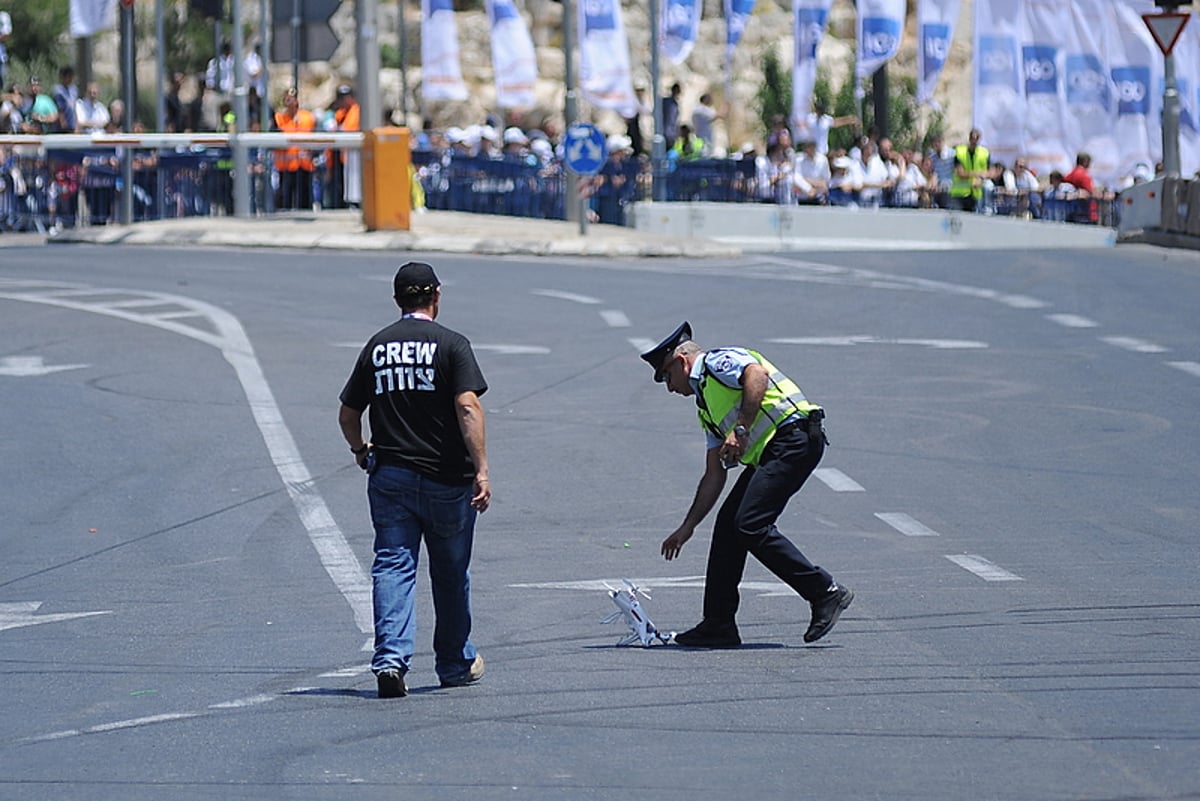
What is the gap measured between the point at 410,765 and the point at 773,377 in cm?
288

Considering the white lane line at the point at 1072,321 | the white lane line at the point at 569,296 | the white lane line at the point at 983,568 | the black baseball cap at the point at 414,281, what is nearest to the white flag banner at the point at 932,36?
the white lane line at the point at 569,296

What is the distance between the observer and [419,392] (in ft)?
27.1

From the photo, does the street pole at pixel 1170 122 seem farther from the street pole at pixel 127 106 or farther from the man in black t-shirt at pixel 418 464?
the man in black t-shirt at pixel 418 464

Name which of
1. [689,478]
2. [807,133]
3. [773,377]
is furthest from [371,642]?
[807,133]

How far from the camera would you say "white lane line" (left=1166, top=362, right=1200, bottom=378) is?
1845 centimetres

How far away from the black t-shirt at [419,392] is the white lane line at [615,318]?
12.9 metres

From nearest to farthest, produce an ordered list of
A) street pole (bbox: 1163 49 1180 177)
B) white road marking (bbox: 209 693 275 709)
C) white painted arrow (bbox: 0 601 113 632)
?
white road marking (bbox: 209 693 275 709) → white painted arrow (bbox: 0 601 113 632) → street pole (bbox: 1163 49 1180 177)

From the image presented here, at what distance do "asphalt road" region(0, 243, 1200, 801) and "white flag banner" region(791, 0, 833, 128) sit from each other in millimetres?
14603

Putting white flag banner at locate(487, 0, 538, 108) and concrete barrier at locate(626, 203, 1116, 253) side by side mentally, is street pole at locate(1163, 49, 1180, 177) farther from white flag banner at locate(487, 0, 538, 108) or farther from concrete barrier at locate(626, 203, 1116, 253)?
white flag banner at locate(487, 0, 538, 108)

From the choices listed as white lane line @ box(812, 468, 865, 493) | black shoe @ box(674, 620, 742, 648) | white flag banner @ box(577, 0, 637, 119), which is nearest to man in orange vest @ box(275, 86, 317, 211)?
white flag banner @ box(577, 0, 637, 119)

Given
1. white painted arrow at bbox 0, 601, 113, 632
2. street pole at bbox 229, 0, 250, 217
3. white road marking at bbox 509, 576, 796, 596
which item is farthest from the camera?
street pole at bbox 229, 0, 250, 217

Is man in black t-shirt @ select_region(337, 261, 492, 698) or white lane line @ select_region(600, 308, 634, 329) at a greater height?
man in black t-shirt @ select_region(337, 261, 492, 698)

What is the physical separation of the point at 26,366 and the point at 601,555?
27.5 ft

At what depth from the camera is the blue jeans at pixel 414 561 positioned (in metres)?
8.29
